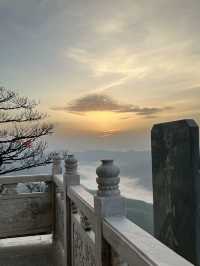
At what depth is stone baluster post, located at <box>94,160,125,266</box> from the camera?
6.34 ft

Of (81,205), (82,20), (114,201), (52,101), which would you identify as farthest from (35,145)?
(114,201)

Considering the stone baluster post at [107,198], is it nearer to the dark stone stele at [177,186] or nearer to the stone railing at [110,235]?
the stone railing at [110,235]

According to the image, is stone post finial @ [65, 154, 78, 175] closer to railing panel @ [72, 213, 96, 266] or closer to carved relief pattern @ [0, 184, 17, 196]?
railing panel @ [72, 213, 96, 266]

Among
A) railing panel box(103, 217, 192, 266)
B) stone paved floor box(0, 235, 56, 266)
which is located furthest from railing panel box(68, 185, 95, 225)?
stone paved floor box(0, 235, 56, 266)

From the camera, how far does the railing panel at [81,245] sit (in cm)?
246

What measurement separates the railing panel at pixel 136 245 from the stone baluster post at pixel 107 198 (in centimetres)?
6

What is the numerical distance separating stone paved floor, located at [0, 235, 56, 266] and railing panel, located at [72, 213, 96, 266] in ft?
3.66

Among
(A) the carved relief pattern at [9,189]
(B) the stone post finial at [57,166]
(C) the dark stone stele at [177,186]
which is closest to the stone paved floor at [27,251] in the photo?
(A) the carved relief pattern at [9,189]

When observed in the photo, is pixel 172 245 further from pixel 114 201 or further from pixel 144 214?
pixel 144 214

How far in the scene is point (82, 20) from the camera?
17.3 ft

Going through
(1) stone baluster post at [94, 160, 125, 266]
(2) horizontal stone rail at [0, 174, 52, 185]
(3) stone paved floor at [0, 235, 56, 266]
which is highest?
(1) stone baluster post at [94, 160, 125, 266]

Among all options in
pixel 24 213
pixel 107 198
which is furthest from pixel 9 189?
pixel 107 198

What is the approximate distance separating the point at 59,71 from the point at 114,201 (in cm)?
475

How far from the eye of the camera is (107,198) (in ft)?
6.32
